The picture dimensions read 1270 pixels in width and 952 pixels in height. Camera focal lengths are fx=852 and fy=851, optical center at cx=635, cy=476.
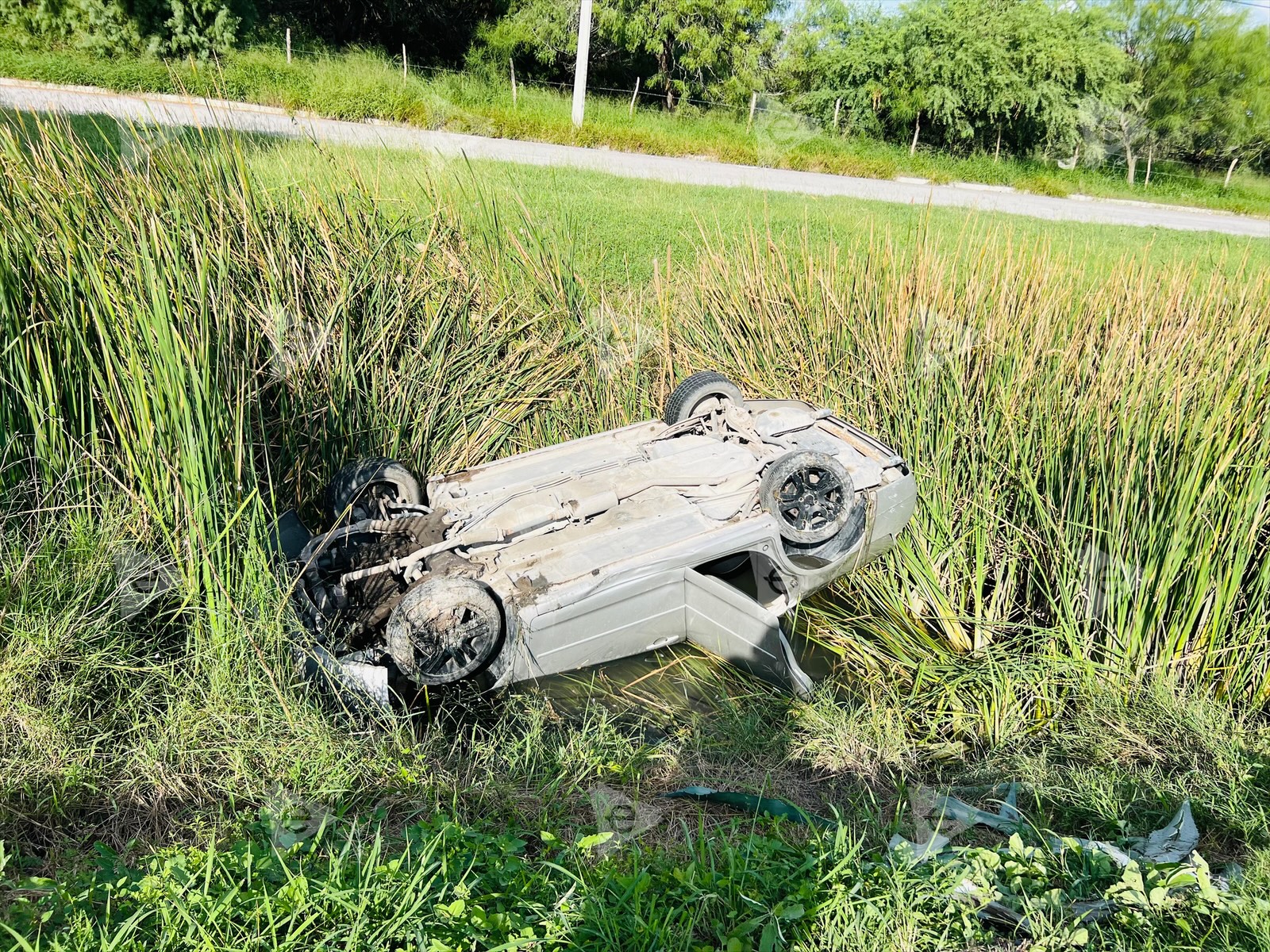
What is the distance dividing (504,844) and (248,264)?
137 inches

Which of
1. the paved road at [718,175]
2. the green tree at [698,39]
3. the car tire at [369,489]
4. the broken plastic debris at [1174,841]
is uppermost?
the green tree at [698,39]

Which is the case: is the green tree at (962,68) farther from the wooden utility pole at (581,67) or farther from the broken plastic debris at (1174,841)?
the broken plastic debris at (1174,841)

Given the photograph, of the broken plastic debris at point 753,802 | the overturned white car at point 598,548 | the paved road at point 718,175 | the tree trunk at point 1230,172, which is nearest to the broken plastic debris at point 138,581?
the overturned white car at point 598,548

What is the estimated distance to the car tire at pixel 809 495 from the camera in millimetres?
4195

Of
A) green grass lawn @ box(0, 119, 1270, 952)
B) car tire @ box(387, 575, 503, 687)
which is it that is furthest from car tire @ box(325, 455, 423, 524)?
car tire @ box(387, 575, 503, 687)

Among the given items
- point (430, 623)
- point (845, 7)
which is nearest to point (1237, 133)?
point (845, 7)

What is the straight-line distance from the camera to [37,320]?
3438 millimetres

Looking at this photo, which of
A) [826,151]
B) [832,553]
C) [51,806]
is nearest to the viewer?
[51,806]

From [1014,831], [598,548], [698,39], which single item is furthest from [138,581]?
[698,39]

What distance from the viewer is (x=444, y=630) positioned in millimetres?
3385

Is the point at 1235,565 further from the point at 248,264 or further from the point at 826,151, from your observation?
the point at 826,151

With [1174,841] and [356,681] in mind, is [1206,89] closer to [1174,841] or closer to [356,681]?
[1174,841]

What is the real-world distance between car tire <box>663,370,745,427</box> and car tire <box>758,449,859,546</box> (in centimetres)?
87

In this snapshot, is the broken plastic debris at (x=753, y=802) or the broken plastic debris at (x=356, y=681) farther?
the broken plastic debris at (x=356, y=681)
